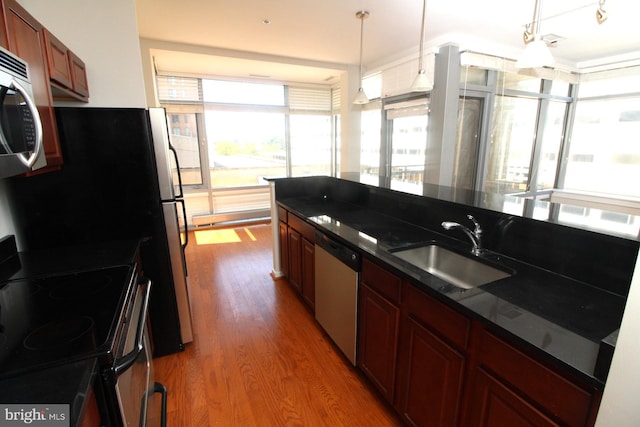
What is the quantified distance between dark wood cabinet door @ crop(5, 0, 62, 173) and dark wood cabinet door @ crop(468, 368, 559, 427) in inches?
87.7

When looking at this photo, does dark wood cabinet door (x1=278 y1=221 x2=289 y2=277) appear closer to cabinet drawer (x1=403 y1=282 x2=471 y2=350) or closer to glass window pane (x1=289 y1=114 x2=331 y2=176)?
cabinet drawer (x1=403 y1=282 x2=471 y2=350)

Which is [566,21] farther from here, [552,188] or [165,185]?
[165,185]

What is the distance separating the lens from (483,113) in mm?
4379

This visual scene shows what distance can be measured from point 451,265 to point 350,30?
323 centimetres

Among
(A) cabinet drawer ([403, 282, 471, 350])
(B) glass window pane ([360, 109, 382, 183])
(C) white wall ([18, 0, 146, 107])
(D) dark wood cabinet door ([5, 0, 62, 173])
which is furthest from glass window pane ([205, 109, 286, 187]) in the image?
(A) cabinet drawer ([403, 282, 471, 350])

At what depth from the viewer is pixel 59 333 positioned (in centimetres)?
104

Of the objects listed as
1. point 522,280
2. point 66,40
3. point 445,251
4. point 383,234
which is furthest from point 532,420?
point 66,40

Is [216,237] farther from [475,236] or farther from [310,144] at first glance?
[475,236]

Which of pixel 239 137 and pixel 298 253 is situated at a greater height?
pixel 239 137

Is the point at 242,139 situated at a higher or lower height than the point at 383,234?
higher

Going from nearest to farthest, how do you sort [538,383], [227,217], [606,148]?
[538,383] → [606,148] → [227,217]

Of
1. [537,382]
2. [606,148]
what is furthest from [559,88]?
[537,382]

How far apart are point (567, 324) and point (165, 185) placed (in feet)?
7.54

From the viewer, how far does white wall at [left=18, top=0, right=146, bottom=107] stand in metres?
2.41
